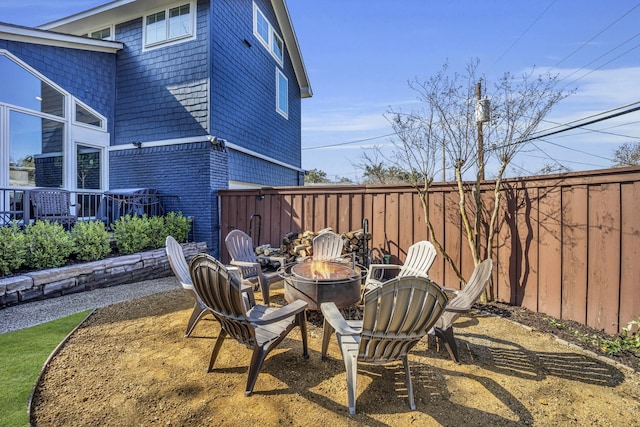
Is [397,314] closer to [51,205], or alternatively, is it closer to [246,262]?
[246,262]

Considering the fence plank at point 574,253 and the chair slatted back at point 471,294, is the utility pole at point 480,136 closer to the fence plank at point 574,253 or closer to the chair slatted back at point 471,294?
the fence plank at point 574,253

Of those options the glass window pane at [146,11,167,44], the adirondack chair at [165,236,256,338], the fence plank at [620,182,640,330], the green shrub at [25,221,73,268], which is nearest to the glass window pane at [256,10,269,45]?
the glass window pane at [146,11,167,44]

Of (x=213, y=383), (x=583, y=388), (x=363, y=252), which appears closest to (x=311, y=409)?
(x=213, y=383)

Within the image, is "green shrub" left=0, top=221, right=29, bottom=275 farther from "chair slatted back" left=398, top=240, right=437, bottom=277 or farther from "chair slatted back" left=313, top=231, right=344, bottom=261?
"chair slatted back" left=398, top=240, right=437, bottom=277

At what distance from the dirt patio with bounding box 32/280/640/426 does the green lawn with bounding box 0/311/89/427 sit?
9 cm

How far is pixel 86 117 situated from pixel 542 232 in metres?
10.2

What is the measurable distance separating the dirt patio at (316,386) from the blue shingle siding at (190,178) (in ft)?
13.9

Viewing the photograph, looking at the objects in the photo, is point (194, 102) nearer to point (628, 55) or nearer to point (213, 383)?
point (213, 383)

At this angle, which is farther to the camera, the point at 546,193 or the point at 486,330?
the point at 546,193

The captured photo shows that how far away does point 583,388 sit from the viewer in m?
2.47

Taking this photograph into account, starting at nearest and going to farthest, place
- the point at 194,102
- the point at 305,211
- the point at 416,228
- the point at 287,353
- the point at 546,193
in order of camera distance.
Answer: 1. the point at 287,353
2. the point at 546,193
3. the point at 416,228
4. the point at 305,211
5. the point at 194,102

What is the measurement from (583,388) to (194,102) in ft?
27.6

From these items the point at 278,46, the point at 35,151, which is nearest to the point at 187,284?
the point at 35,151

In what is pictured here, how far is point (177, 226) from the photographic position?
710cm
